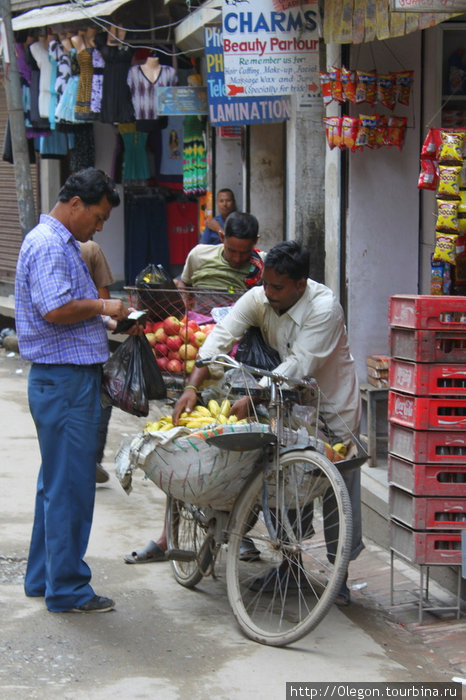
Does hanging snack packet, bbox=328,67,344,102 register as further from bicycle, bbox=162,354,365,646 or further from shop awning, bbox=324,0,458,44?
bicycle, bbox=162,354,365,646

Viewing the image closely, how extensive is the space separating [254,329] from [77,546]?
1.28 m

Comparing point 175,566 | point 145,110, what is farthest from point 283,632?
point 145,110

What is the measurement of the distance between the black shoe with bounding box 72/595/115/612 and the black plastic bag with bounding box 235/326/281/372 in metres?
1.25

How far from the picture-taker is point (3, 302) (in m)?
16.3

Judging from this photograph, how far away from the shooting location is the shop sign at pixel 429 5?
5195mm

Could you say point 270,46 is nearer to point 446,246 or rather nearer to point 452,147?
point 452,147

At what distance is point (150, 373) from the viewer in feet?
16.3

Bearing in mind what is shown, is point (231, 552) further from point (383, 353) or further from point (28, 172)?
point (28, 172)

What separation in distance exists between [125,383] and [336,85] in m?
3.12

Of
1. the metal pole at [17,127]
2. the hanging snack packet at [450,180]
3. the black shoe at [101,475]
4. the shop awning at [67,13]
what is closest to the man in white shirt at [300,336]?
the hanging snack packet at [450,180]

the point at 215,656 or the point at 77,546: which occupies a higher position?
the point at 77,546

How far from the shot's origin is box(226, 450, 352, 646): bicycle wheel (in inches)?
159

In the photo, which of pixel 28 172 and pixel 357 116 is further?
pixel 28 172

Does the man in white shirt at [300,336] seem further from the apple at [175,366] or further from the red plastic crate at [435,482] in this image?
the apple at [175,366]
